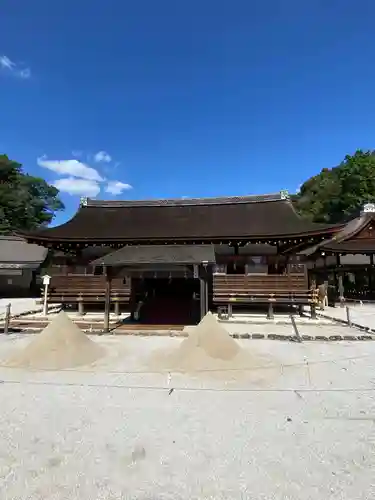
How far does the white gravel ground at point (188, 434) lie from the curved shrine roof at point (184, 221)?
30.1 feet

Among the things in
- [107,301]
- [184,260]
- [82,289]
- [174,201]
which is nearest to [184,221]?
[174,201]

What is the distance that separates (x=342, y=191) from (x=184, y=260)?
43241 mm

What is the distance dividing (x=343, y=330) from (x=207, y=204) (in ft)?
39.5

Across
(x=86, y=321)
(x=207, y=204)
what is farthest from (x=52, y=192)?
(x=86, y=321)

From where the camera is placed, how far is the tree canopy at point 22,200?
4688 cm

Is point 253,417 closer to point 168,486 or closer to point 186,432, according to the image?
point 186,432

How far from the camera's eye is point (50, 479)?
312 centimetres

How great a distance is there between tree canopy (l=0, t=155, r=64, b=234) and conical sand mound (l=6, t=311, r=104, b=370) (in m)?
42.0

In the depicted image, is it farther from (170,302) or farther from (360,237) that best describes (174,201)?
(360,237)

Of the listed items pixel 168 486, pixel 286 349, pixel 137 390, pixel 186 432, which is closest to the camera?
pixel 168 486

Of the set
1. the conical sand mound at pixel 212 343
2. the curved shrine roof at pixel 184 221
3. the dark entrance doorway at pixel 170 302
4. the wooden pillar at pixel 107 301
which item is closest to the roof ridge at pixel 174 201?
the curved shrine roof at pixel 184 221

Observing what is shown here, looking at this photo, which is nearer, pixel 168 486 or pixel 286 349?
pixel 168 486

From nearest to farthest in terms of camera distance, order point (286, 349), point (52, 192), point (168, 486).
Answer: point (168, 486) → point (286, 349) → point (52, 192)

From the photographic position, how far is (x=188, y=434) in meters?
4.11
